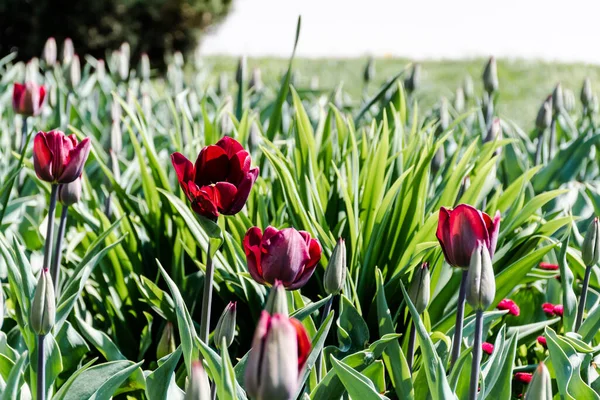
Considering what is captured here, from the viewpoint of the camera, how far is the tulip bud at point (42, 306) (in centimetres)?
110

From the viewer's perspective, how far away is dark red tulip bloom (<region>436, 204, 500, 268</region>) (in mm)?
1097

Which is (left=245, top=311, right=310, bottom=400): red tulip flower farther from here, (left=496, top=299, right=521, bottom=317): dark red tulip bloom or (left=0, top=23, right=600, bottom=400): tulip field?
(left=496, top=299, right=521, bottom=317): dark red tulip bloom

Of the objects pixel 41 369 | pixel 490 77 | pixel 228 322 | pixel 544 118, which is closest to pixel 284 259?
pixel 228 322

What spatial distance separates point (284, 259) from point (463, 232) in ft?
0.87

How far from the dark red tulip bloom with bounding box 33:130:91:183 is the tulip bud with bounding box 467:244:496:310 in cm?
76

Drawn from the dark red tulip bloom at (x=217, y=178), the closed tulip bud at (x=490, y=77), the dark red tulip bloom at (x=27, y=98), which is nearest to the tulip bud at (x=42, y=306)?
the dark red tulip bloom at (x=217, y=178)

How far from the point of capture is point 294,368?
708mm

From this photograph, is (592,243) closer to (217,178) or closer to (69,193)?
(217,178)

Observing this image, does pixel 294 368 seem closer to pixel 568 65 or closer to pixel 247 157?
pixel 247 157

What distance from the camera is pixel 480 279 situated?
1062mm

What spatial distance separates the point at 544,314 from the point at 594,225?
1.89ft

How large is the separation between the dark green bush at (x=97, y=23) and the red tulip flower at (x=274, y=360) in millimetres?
9965

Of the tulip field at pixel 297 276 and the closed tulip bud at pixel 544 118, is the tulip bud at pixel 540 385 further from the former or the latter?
the closed tulip bud at pixel 544 118

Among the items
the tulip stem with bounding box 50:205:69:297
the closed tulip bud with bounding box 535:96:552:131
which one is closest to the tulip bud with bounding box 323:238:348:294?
the tulip stem with bounding box 50:205:69:297
